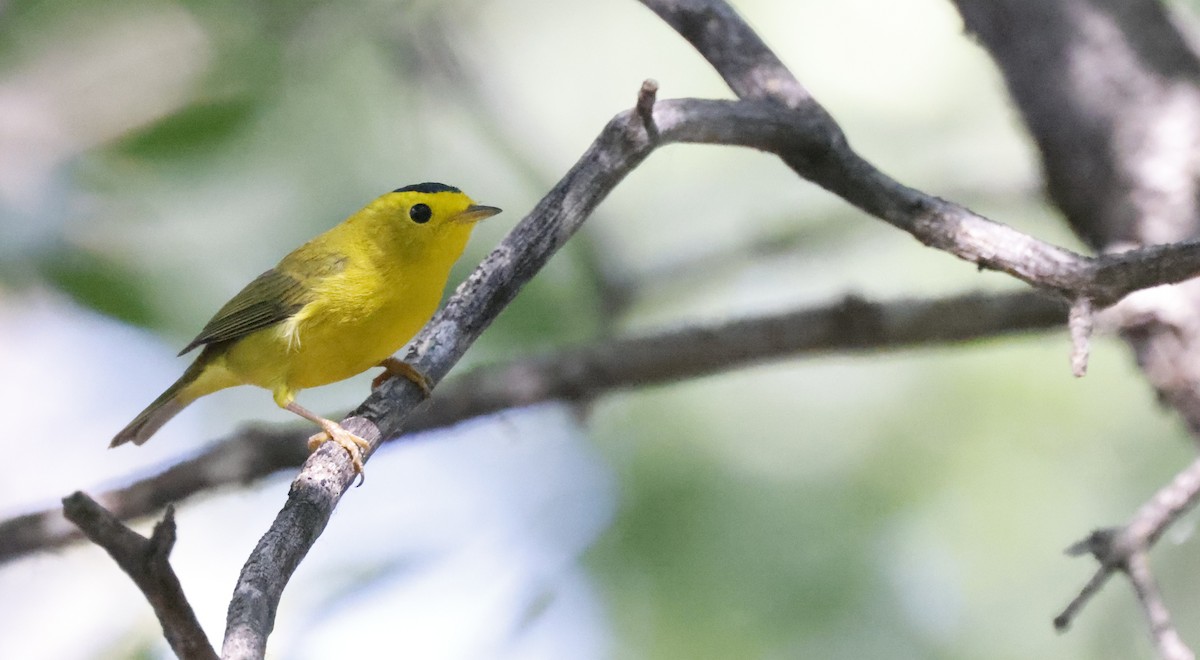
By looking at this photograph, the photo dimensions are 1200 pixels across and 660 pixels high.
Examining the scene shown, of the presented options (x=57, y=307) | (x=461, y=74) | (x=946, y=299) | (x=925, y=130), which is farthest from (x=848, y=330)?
(x=57, y=307)

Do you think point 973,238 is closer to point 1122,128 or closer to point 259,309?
point 1122,128

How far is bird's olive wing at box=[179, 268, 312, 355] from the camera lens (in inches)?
162

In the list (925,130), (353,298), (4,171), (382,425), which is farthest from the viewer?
(925,130)

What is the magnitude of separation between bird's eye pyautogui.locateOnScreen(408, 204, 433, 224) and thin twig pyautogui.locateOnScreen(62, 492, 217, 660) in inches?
114

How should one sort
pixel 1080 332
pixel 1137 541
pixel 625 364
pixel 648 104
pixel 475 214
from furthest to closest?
pixel 625 364, pixel 475 214, pixel 1137 541, pixel 648 104, pixel 1080 332

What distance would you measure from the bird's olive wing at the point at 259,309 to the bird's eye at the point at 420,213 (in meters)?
0.49

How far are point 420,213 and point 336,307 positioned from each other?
0.56 metres

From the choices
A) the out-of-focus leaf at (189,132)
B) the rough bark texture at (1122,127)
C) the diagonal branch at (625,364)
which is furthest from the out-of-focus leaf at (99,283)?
the rough bark texture at (1122,127)

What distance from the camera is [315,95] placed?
6523 millimetres

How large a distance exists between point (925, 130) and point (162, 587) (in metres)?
6.49

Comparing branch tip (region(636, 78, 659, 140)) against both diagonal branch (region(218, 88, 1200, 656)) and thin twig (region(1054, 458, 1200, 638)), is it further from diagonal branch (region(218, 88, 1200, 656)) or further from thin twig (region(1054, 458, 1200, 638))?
thin twig (region(1054, 458, 1200, 638))

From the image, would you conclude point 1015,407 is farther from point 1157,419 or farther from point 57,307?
point 57,307

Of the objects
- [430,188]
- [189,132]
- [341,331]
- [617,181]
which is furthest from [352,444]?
[189,132]

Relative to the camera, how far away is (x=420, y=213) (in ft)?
14.3
